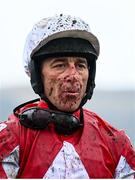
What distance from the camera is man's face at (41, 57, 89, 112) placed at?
10.3 ft

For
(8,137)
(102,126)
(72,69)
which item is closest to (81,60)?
(72,69)

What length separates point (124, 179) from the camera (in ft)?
10.3

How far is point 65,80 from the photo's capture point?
313cm

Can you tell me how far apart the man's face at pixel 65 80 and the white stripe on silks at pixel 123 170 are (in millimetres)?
393

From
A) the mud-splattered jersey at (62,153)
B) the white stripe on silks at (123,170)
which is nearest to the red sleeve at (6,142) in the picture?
the mud-splattered jersey at (62,153)

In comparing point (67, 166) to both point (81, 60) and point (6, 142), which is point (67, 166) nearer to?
point (6, 142)

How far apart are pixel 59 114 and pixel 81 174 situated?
0.34 meters

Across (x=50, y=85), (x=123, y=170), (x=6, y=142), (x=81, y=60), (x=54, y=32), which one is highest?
(x=54, y=32)

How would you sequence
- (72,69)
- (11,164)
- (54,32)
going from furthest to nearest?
(54,32), (72,69), (11,164)

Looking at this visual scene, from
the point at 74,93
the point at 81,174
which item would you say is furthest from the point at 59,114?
the point at 81,174

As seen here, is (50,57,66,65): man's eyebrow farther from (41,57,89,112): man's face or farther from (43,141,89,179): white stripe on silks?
(43,141,89,179): white stripe on silks

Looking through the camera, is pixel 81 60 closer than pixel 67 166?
No

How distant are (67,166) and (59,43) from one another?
2.18 feet

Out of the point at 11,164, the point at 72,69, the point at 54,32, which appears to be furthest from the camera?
the point at 54,32
